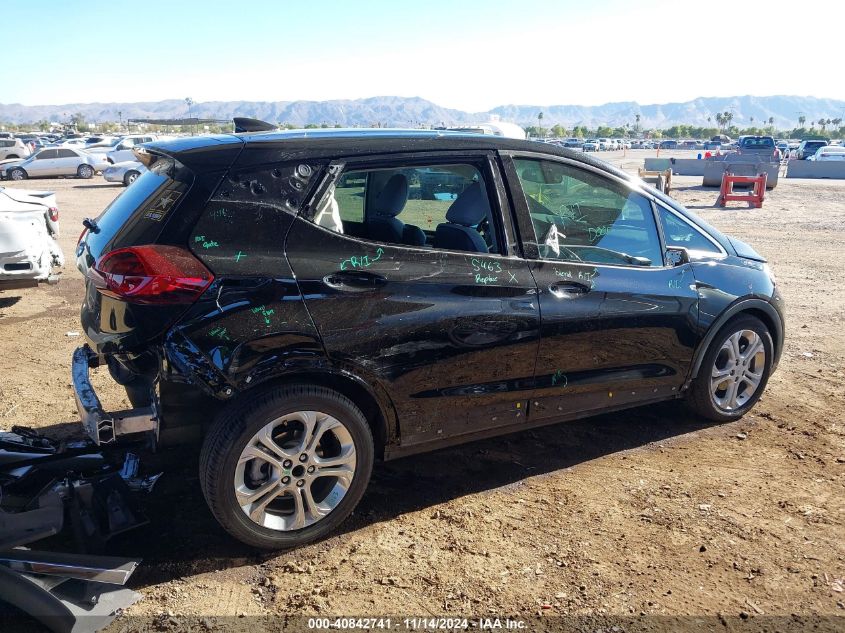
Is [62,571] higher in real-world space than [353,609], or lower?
higher

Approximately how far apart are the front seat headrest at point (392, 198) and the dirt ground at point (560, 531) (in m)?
1.54

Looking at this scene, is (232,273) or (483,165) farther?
(483,165)

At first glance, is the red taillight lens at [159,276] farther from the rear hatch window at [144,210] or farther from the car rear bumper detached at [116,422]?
the car rear bumper detached at [116,422]

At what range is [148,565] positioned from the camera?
10.5ft

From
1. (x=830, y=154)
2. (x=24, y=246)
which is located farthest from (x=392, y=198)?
(x=830, y=154)

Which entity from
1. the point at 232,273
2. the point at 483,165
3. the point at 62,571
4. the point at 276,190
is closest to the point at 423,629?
the point at 62,571

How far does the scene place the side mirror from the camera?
434 cm

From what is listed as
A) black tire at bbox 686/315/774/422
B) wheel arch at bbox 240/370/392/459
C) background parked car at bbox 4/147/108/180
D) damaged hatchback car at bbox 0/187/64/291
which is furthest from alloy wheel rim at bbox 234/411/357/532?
background parked car at bbox 4/147/108/180

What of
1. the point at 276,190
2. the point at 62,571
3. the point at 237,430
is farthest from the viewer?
the point at 276,190

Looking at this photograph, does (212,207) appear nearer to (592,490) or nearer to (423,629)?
(423,629)

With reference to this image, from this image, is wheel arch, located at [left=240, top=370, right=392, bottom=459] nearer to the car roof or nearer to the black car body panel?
the black car body panel

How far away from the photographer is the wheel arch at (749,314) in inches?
175

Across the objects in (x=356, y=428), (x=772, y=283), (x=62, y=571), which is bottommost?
(x=62, y=571)

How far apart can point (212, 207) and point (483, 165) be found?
1.47m
